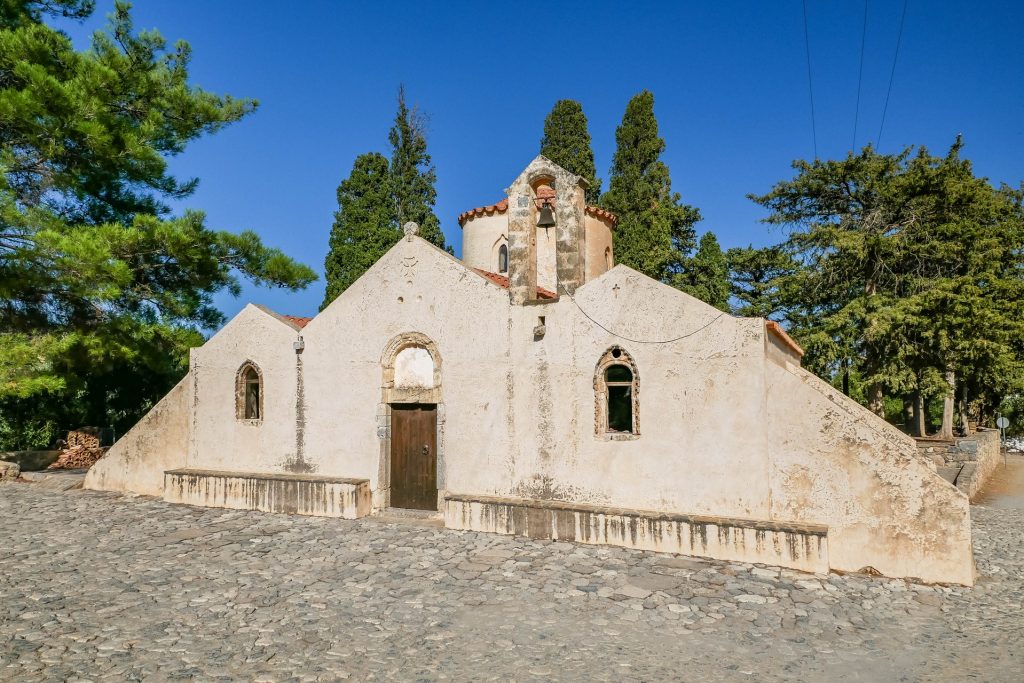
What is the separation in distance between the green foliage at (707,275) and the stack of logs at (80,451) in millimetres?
19976

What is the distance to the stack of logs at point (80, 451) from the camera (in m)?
17.8

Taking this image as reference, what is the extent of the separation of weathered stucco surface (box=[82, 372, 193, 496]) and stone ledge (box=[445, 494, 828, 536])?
7010mm

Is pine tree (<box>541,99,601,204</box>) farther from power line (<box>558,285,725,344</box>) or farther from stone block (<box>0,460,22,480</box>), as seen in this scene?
stone block (<box>0,460,22,480</box>)

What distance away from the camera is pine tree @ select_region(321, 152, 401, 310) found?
25.4m

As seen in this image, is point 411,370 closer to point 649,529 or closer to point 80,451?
point 649,529

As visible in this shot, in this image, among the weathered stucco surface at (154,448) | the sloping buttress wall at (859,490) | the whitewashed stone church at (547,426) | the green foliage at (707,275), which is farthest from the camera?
the green foliage at (707,275)

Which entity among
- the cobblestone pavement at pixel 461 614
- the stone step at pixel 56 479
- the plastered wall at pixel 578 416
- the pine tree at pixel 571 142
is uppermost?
the pine tree at pixel 571 142

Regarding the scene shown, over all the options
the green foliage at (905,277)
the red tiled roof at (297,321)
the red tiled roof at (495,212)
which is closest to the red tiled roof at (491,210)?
the red tiled roof at (495,212)

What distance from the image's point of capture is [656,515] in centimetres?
897

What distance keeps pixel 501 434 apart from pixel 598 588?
11.7 feet

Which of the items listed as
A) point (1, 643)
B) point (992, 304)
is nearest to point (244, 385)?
point (1, 643)

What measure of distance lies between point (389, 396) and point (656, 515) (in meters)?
5.29

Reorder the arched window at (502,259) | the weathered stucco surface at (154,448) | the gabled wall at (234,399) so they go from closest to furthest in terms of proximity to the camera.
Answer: the gabled wall at (234,399), the weathered stucco surface at (154,448), the arched window at (502,259)

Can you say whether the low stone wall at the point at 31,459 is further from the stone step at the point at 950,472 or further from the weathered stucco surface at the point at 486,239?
the stone step at the point at 950,472
